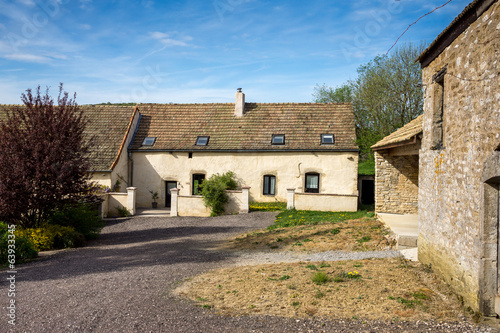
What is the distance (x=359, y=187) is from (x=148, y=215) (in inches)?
459

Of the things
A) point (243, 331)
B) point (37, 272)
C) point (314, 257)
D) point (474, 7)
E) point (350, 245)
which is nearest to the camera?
point (243, 331)

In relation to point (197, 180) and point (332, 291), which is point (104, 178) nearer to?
point (197, 180)

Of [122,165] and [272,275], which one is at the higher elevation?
[122,165]

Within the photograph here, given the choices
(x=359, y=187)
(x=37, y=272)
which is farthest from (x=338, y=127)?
(x=37, y=272)

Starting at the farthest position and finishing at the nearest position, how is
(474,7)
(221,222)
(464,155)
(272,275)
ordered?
(221,222), (272,275), (464,155), (474,7)

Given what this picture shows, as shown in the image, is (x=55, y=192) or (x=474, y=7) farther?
(x=55, y=192)

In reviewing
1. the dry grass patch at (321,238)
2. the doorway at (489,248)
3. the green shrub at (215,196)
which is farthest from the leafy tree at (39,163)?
the doorway at (489,248)

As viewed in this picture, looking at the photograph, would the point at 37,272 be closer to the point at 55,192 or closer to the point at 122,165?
the point at 55,192

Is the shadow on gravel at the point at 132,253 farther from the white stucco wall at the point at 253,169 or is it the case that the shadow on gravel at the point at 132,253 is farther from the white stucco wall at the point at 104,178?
the white stucco wall at the point at 253,169

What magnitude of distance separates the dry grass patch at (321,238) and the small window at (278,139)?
7588 millimetres

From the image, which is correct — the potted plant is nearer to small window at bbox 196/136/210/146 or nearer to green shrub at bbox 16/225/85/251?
small window at bbox 196/136/210/146

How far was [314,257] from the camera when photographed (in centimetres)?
890

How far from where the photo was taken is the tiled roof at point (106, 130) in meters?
18.9

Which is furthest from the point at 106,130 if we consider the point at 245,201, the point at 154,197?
the point at 245,201
